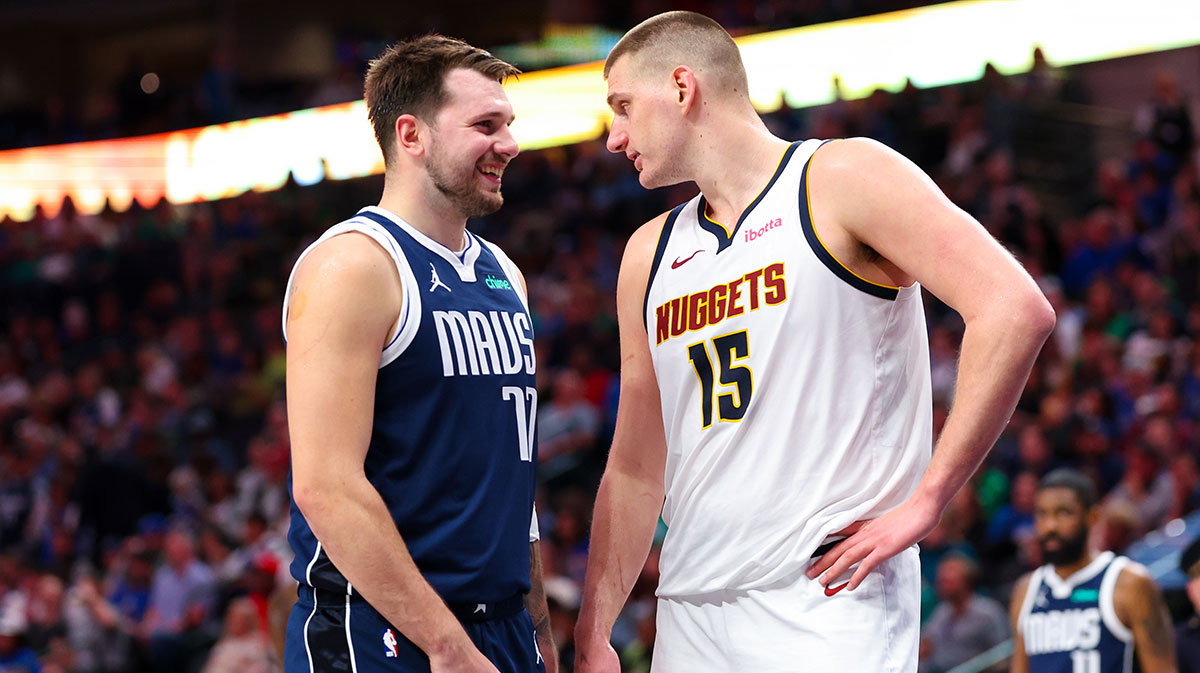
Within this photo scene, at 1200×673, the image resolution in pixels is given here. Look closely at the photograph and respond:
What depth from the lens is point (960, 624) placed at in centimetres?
879

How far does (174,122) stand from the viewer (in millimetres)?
22172

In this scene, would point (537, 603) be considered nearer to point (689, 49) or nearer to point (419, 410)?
point (419, 410)

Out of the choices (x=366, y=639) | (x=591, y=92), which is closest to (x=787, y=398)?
(x=366, y=639)

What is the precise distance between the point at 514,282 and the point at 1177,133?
11.5 m

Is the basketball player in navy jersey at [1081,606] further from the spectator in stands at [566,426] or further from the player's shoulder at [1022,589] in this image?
the spectator in stands at [566,426]

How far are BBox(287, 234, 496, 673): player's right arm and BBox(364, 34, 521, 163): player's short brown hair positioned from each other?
0.54m

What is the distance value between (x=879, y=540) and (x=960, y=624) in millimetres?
5912

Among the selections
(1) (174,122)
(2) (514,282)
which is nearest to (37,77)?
(1) (174,122)

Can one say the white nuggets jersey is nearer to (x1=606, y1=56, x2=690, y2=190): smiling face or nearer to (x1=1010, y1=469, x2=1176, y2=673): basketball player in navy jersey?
(x1=606, y1=56, x2=690, y2=190): smiling face

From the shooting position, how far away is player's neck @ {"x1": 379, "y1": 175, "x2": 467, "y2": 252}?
3727mm

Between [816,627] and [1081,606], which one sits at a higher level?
[816,627]

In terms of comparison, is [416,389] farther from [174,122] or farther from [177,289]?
[174,122]

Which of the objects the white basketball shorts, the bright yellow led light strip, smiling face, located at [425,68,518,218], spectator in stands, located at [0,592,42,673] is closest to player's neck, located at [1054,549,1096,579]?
the white basketball shorts

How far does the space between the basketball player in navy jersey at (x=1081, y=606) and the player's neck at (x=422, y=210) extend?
4290 mm
